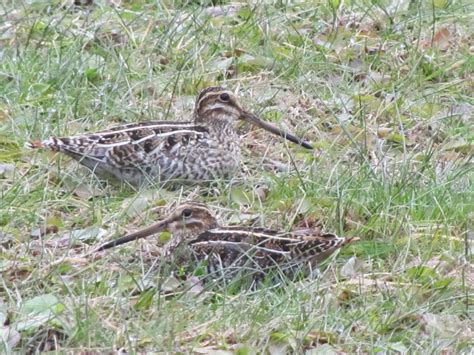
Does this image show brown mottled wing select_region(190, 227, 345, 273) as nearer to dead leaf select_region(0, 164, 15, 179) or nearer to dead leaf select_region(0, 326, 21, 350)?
dead leaf select_region(0, 326, 21, 350)

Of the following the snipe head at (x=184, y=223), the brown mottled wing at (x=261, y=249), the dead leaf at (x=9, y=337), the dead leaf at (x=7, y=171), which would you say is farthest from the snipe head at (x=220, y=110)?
the dead leaf at (x=9, y=337)

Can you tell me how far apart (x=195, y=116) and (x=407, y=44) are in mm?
1829

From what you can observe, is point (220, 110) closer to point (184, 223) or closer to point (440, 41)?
point (184, 223)

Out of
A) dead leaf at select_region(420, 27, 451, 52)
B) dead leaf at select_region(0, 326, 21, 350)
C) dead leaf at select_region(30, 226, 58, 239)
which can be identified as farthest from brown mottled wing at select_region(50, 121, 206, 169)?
dead leaf at select_region(420, 27, 451, 52)

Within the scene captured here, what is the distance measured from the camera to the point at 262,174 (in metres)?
7.60

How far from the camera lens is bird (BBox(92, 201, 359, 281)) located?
248 inches

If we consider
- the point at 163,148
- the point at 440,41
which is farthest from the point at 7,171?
the point at 440,41

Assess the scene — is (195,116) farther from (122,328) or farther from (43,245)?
(122,328)

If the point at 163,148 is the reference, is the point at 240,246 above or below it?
above

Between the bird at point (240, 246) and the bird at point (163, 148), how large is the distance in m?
0.93

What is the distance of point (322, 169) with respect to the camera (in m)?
7.46

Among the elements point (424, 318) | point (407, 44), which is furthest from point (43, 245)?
point (407, 44)

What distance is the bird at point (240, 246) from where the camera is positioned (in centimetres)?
630

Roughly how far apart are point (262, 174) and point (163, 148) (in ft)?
1.82
